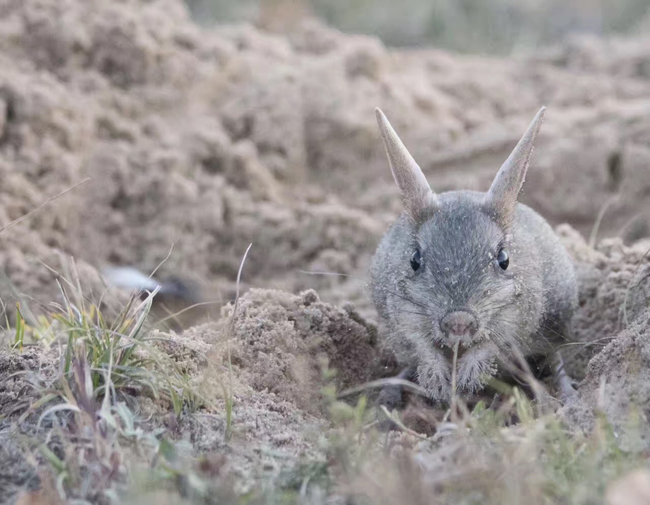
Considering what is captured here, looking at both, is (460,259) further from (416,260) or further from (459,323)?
(459,323)

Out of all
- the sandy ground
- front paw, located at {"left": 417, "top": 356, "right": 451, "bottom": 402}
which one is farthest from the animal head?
the sandy ground

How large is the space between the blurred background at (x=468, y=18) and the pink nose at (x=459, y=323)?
28.5 feet

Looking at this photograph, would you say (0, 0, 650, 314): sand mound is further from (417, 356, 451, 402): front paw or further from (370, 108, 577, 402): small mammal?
(417, 356, 451, 402): front paw

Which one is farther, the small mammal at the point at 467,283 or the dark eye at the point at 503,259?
the dark eye at the point at 503,259

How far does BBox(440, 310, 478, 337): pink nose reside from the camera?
4.05 m

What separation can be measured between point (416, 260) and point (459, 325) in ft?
2.22

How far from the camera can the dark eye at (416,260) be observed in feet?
15.1

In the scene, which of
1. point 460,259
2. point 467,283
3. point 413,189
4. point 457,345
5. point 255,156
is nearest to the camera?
point 457,345

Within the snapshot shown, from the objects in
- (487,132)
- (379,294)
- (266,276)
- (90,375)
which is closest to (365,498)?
(90,375)

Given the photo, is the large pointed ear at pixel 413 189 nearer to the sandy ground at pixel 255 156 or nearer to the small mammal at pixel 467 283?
the small mammal at pixel 467 283

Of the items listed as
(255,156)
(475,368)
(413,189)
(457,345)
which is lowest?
(255,156)

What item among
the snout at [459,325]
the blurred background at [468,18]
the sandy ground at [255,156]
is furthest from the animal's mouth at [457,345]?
the blurred background at [468,18]

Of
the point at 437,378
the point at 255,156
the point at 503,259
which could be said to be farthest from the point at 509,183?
the point at 255,156

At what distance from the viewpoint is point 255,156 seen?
7.93 metres
